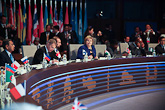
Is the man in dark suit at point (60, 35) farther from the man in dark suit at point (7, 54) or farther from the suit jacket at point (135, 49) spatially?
the man in dark suit at point (7, 54)

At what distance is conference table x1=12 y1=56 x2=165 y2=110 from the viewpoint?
9.39 ft

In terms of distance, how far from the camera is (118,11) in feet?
35.3

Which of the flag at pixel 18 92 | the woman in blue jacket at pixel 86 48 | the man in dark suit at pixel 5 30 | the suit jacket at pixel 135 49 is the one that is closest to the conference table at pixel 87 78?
the flag at pixel 18 92

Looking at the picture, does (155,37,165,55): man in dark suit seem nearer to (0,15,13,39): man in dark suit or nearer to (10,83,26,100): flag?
(0,15,13,39): man in dark suit

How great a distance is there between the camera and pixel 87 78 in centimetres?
407

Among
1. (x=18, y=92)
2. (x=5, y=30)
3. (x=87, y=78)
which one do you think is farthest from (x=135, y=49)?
(x=18, y=92)

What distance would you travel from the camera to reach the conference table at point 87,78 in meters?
2.86

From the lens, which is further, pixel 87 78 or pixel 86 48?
pixel 86 48

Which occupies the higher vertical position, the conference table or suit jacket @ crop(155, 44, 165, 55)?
suit jacket @ crop(155, 44, 165, 55)

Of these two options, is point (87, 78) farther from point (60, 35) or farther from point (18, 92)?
point (60, 35)

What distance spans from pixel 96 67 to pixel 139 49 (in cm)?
260

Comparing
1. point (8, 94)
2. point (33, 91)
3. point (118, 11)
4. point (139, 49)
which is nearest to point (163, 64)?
point (139, 49)

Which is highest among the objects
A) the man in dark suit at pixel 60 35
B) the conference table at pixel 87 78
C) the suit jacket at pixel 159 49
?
the man in dark suit at pixel 60 35

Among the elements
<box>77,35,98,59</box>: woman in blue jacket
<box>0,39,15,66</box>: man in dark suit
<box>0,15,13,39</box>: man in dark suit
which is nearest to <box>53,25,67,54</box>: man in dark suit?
<box>0,15,13,39</box>: man in dark suit
